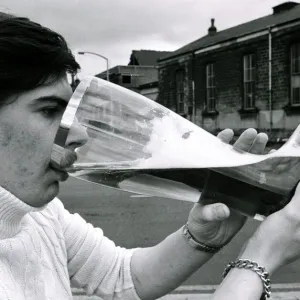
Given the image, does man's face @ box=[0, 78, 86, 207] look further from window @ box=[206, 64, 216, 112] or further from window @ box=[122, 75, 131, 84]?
window @ box=[122, 75, 131, 84]

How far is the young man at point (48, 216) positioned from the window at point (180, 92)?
2670cm

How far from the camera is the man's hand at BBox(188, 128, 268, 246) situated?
1.35 metres

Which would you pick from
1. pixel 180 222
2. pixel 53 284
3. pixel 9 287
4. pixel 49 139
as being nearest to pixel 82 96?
pixel 49 139

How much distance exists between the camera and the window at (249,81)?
22.9 m

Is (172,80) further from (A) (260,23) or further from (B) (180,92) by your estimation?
(A) (260,23)

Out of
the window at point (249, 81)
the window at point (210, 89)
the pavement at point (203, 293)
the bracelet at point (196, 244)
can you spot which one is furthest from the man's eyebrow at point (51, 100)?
the window at point (210, 89)

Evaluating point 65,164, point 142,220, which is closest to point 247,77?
point 142,220

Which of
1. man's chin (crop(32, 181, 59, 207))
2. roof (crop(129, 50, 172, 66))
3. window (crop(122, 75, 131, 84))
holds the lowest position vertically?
man's chin (crop(32, 181, 59, 207))

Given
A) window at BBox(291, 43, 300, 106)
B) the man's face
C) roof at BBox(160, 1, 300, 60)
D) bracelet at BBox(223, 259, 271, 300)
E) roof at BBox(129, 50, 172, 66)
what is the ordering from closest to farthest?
bracelet at BBox(223, 259, 271, 300) → the man's face → window at BBox(291, 43, 300, 106) → roof at BBox(160, 1, 300, 60) → roof at BBox(129, 50, 172, 66)

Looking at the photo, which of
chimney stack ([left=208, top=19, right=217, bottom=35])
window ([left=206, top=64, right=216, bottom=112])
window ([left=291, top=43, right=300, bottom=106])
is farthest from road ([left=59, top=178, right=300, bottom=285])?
chimney stack ([left=208, top=19, right=217, bottom=35])

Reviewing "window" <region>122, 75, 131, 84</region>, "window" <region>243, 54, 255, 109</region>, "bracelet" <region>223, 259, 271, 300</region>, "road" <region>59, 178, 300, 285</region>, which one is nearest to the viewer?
"bracelet" <region>223, 259, 271, 300</region>

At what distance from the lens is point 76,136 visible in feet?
4.19

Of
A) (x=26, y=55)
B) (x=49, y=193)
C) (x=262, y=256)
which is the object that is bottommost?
(x=262, y=256)

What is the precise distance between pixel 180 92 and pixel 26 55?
90.8 ft
